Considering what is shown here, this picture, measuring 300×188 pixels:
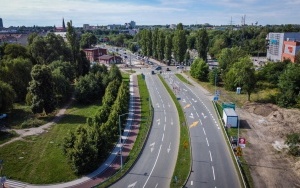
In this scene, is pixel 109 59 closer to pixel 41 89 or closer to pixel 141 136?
pixel 41 89

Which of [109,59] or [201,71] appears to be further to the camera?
[109,59]

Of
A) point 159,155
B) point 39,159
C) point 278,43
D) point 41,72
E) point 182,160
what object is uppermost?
point 278,43

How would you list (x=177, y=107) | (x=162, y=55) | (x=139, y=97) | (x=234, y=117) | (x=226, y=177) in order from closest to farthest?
1. (x=226, y=177)
2. (x=234, y=117)
3. (x=177, y=107)
4. (x=139, y=97)
5. (x=162, y=55)

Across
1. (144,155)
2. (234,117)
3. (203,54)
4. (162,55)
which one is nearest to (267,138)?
(234,117)

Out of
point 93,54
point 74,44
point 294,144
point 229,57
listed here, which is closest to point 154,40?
point 93,54

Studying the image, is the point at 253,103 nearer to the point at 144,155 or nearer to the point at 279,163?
the point at 279,163

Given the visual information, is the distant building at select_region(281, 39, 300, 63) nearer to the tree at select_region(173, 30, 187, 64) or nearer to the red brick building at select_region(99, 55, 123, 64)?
the tree at select_region(173, 30, 187, 64)

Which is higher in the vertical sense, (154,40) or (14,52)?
(154,40)
